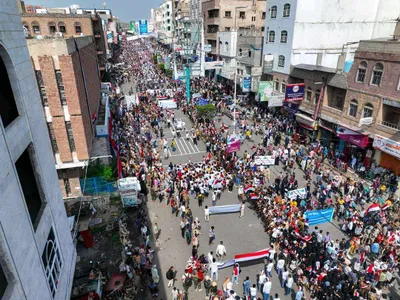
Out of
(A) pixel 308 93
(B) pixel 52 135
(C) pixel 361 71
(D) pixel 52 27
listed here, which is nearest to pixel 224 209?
(B) pixel 52 135

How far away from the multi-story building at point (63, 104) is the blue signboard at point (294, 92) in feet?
65.0

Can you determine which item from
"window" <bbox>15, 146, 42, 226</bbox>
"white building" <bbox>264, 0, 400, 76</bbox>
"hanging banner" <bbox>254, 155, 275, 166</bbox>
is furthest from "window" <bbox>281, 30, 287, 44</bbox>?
"window" <bbox>15, 146, 42, 226</bbox>

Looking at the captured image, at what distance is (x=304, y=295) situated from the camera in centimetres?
1312

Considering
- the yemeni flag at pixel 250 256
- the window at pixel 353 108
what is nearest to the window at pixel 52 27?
the window at pixel 353 108

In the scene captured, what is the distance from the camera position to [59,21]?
4203 cm

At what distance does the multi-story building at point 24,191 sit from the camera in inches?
224

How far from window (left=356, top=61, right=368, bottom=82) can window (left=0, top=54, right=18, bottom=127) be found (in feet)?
80.8

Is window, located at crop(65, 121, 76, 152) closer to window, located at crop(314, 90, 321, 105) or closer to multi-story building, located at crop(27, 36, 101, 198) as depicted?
multi-story building, located at crop(27, 36, 101, 198)

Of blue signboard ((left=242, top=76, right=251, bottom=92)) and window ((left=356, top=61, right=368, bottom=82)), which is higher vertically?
window ((left=356, top=61, right=368, bottom=82))

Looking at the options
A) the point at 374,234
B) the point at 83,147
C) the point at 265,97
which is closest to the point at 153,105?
the point at 265,97

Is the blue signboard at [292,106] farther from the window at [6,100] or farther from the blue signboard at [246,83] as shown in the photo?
the window at [6,100]

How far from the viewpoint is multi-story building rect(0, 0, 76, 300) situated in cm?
570

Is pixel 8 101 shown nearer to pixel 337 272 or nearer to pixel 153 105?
pixel 337 272

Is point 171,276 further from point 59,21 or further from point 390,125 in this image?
point 59,21
